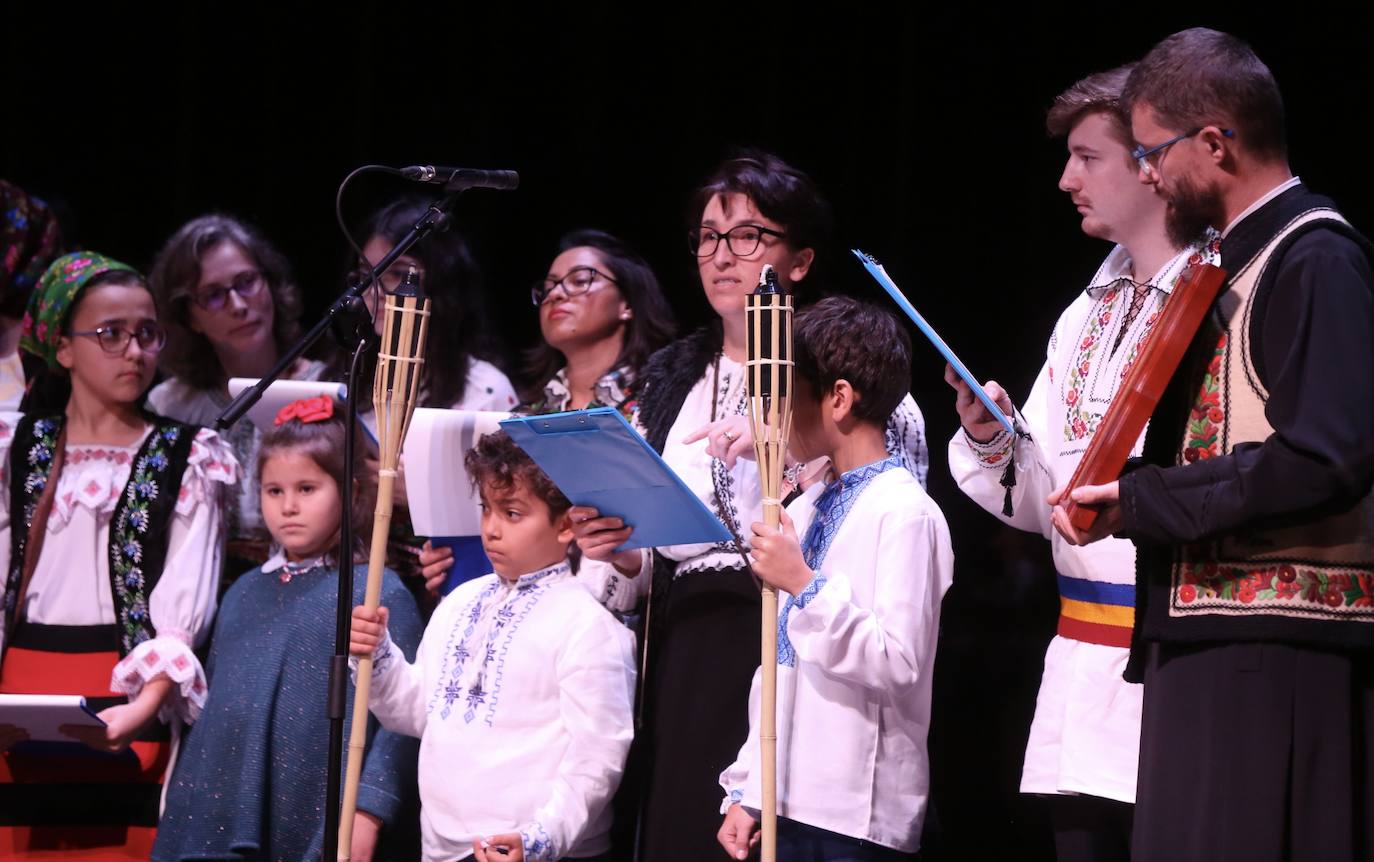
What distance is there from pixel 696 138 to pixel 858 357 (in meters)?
1.72

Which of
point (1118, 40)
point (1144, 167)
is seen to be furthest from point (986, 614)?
point (1144, 167)

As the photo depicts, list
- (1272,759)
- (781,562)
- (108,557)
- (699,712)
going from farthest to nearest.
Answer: (108,557), (699,712), (781,562), (1272,759)

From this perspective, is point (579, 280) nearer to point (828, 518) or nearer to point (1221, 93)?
point (828, 518)

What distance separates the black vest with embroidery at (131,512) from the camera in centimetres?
324

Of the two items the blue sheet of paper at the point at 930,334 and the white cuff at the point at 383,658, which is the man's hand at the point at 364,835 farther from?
the blue sheet of paper at the point at 930,334

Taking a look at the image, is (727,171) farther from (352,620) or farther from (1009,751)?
(1009,751)

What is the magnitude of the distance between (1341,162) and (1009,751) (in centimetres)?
148

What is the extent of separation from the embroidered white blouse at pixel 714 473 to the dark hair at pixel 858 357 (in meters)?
0.18

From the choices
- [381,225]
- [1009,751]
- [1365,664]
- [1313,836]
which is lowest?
[1009,751]

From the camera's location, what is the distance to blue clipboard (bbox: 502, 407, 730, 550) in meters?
2.33

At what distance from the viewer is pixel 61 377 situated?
3525 millimetres

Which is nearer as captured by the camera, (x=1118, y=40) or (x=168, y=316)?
(x=1118, y=40)

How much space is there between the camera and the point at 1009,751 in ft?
10.8

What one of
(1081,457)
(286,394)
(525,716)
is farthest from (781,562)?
(286,394)
